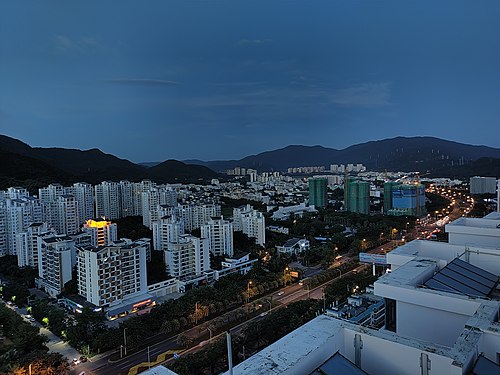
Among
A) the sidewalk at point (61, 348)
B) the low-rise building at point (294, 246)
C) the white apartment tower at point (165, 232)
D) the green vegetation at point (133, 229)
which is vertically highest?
the white apartment tower at point (165, 232)

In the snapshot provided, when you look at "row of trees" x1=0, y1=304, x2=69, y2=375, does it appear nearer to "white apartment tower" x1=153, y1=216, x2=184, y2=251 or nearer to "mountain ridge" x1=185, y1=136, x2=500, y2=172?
"white apartment tower" x1=153, y1=216, x2=184, y2=251

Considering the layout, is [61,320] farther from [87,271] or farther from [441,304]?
[441,304]

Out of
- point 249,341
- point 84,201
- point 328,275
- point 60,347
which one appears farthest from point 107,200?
point 249,341

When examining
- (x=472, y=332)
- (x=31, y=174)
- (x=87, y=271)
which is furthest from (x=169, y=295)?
(x=31, y=174)

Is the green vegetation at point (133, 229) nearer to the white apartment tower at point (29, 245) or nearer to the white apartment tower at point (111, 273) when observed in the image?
the white apartment tower at point (29, 245)

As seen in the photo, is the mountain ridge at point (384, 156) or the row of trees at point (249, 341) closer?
the row of trees at point (249, 341)

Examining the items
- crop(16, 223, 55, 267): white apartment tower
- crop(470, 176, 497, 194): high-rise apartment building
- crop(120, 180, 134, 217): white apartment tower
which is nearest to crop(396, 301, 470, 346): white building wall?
crop(16, 223, 55, 267): white apartment tower

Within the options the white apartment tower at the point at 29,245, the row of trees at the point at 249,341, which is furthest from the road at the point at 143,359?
the white apartment tower at the point at 29,245
